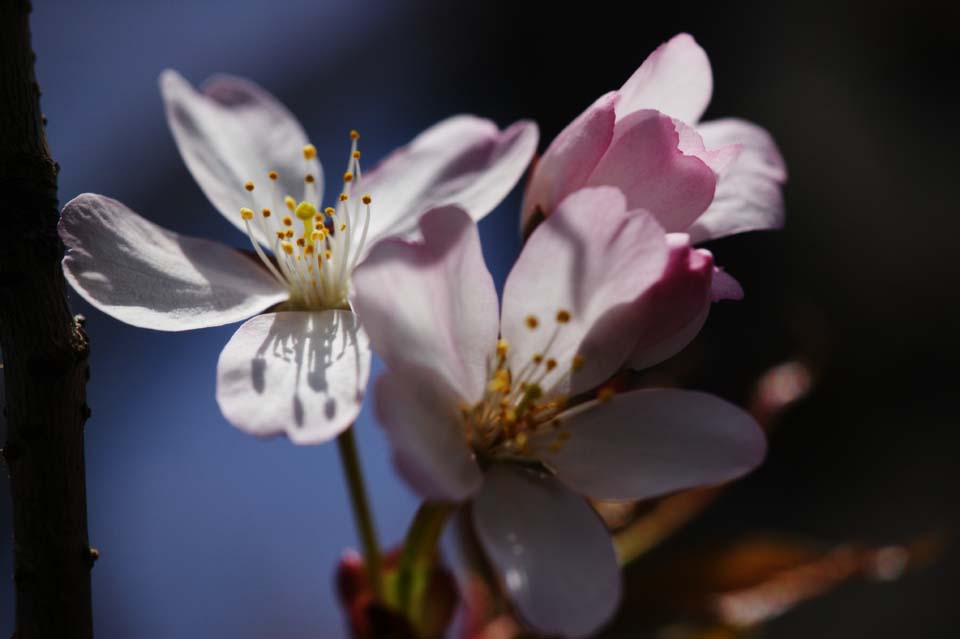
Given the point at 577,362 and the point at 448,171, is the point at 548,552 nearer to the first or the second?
the point at 577,362

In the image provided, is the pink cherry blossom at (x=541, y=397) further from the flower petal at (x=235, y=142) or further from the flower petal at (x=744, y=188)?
the flower petal at (x=235, y=142)

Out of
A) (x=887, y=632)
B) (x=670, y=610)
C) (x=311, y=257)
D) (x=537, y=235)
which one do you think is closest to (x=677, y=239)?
(x=537, y=235)

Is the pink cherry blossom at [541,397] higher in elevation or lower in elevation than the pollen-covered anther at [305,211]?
lower

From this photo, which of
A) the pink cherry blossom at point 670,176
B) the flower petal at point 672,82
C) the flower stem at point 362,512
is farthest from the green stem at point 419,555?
the flower petal at point 672,82

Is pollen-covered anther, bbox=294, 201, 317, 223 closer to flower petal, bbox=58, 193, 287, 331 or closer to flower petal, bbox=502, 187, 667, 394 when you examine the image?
flower petal, bbox=58, 193, 287, 331

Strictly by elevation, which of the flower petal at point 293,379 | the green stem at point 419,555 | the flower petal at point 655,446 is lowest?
the green stem at point 419,555

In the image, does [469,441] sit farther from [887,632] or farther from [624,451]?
[887,632]
